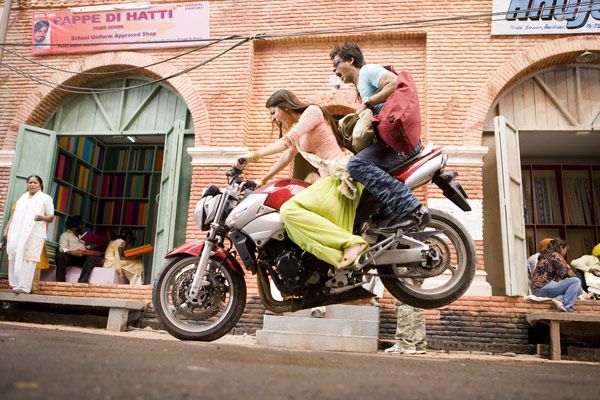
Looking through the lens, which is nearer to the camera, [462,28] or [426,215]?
[426,215]

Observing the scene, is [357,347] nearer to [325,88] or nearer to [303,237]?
[303,237]

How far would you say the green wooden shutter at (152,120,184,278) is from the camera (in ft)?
27.5

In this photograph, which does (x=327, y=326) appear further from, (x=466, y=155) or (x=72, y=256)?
(x=72, y=256)

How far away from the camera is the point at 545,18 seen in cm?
841

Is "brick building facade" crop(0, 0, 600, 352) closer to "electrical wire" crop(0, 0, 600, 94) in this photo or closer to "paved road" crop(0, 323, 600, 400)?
"electrical wire" crop(0, 0, 600, 94)

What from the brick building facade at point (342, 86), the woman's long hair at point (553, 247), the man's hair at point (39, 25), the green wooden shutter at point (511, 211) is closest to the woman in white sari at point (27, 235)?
the brick building facade at point (342, 86)

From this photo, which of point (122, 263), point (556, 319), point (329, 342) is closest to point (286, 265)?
point (329, 342)

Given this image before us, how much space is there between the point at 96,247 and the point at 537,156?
29.7ft

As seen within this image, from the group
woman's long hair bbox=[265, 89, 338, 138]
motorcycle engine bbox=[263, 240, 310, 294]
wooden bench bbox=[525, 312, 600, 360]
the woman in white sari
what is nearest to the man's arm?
woman's long hair bbox=[265, 89, 338, 138]

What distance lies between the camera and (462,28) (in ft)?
28.1

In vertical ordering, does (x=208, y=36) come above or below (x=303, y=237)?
above

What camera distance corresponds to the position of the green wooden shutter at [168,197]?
8.38m

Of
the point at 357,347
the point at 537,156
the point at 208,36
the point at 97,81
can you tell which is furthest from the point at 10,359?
the point at 537,156

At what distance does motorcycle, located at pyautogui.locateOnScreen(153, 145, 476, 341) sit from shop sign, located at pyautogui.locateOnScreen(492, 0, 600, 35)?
6005 mm
